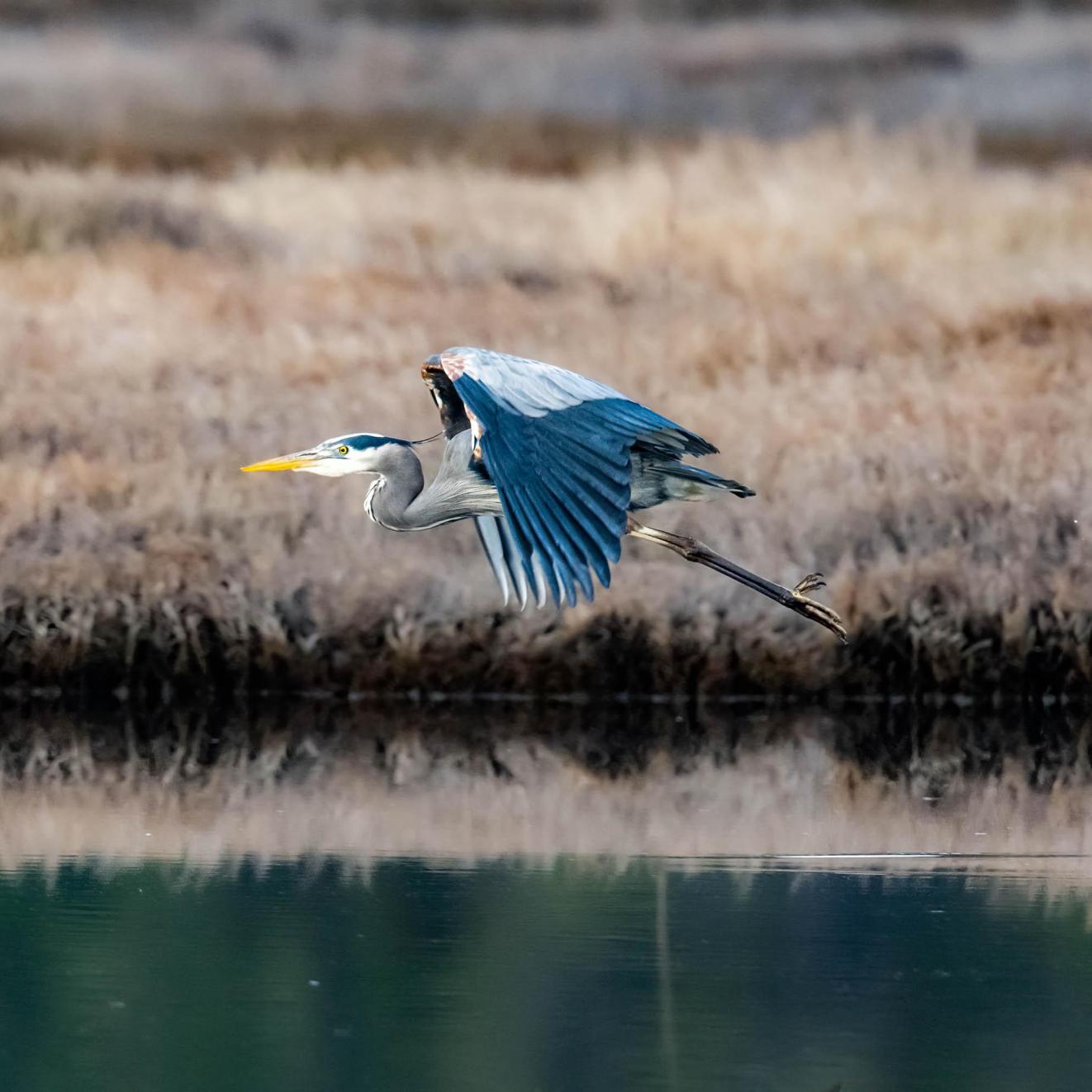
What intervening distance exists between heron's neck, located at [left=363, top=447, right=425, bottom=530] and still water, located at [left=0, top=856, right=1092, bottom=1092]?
1059 mm

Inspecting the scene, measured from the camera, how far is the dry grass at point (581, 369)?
36.9 feet

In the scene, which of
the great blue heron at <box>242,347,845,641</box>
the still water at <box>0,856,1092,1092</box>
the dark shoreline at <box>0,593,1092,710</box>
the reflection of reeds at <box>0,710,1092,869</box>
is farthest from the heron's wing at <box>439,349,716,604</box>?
the dark shoreline at <box>0,593,1092,710</box>

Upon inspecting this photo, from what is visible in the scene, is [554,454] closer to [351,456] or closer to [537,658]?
[351,456]

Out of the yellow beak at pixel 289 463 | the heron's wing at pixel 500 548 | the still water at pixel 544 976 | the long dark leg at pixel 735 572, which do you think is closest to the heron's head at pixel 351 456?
the yellow beak at pixel 289 463

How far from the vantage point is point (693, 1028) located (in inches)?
230

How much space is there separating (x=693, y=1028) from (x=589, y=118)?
550 inches

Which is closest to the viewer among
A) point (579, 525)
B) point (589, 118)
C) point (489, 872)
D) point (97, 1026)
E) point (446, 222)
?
point (97, 1026)

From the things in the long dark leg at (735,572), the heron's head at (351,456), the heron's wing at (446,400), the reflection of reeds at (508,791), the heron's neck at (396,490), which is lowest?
the reflection of reeds at (508,791)

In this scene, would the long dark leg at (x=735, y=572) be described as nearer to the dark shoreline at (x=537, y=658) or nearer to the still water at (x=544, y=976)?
the still water at (x=544, y=976)

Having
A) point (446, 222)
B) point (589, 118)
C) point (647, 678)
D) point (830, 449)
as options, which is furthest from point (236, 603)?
point (589, 118)

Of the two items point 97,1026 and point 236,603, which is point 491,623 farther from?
point 97,1026

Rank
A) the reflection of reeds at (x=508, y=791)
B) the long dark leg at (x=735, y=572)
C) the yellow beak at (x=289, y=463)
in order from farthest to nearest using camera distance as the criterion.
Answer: the reflection of reeds at (x=508, y=791) → the long dark leg at (x=735, y=572) → the yellow beak at (x=289, y=463)

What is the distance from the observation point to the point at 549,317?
16.2 meters

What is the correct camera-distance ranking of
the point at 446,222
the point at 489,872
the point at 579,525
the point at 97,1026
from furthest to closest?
1. the point at 446,222
2. the point at 489,872
3. the point at 579,525
4. the point at 97,1026
